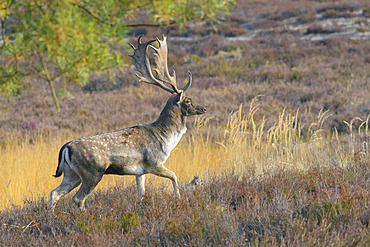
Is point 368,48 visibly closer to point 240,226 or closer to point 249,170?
point 249,170

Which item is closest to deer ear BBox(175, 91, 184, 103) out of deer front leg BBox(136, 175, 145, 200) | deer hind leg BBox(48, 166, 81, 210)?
deer front leg BBox(136, 175, 145, 200)

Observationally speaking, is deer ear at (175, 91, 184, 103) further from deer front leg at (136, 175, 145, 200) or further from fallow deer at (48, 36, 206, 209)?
deer front leg at (136, 175, 145, 200)

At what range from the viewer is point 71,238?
3438 mm

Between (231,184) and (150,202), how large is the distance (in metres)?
1.20

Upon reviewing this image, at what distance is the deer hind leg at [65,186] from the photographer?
403 cm

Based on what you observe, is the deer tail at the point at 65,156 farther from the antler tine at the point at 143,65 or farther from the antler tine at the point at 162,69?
the antler tine at the point at 162,69

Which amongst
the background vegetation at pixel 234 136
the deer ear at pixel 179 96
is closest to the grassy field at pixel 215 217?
the background vegetation at pixel 234 136

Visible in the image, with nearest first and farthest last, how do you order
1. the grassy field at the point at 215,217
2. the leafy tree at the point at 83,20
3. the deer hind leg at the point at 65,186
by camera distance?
the grassy field at the point at 215,217, the deer hind leg at the point at 65,186, the leafy tree at the point at 83,20

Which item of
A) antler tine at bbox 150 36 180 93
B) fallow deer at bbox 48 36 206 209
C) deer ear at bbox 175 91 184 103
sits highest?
antler tine at bbox 150 36 180 93

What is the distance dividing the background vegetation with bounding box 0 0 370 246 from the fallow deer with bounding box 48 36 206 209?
32 cm

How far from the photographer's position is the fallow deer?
3904 millimetres

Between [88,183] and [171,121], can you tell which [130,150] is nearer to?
[88,183]

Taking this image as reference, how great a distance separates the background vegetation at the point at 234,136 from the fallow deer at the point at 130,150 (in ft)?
1.05

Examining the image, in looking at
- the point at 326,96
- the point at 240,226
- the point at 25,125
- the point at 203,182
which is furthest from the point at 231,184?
the point at 326,96
